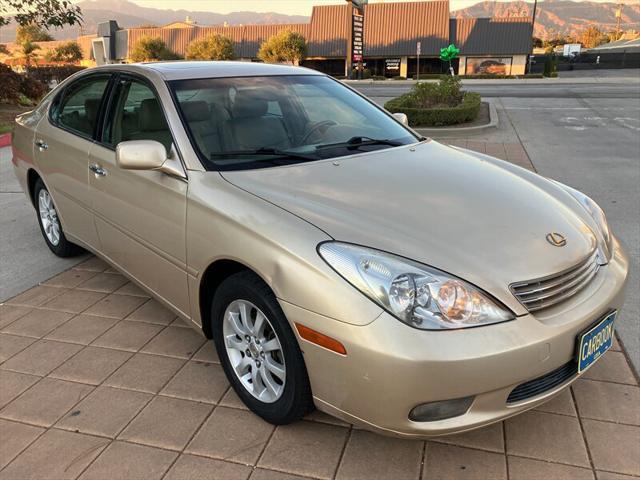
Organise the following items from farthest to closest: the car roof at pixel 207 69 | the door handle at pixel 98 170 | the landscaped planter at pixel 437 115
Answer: the landscaped planter at pixel 437 115 → the door handle at pixel 98 170 → the car roof at pixel 207 69

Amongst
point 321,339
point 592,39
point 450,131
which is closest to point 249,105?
point 321,339

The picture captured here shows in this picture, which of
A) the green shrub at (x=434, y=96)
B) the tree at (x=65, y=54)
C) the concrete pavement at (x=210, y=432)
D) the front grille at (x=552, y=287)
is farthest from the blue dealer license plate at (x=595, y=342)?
the tree at (x=65, y=54)

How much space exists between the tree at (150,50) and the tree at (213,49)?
2.89 m

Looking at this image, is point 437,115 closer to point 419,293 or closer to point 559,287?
point 559,287

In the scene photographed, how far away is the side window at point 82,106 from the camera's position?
3.61 m

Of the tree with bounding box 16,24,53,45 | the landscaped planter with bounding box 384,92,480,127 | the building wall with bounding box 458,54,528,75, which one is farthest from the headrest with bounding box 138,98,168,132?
the tree with bounding box 16,24,53,45

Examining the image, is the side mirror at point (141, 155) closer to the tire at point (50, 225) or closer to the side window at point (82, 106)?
the side window at point (82, 106)

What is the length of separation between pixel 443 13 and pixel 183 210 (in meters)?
47.1

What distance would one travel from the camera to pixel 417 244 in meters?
2.13

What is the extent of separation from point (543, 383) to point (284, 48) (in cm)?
4487

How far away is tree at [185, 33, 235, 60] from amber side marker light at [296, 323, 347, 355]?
150 feet

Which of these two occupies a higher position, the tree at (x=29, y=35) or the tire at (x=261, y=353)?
the tree at (x=29, y=35)

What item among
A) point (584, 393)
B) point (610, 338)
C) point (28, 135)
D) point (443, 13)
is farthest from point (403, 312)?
point (443, 13)

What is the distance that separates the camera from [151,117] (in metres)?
3.07
